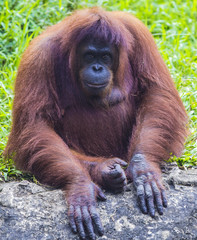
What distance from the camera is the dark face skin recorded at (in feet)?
13.4

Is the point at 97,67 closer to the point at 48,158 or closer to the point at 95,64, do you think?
the point at 95,64

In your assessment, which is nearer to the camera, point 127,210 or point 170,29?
point 127,210

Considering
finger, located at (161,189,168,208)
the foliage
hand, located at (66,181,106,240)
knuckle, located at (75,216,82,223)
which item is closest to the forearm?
hand, located at (66,181,106,240)

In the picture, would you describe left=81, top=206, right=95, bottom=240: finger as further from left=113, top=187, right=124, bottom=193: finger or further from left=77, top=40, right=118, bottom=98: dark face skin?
left=77, top=40, right=118, bottom=98: dark face skin

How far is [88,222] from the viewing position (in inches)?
139

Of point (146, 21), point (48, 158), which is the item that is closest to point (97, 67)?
point (48, 158)

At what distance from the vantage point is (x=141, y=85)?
4531mm

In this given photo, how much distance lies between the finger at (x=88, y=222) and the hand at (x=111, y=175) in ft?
1.02

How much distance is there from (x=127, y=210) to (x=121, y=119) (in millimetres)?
965

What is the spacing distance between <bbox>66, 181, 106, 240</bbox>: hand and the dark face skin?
799 millimetres

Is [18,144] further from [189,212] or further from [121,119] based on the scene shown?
[189,212]

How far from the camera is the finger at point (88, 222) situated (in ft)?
11.4

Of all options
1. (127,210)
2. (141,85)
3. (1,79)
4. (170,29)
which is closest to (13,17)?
(1,79)

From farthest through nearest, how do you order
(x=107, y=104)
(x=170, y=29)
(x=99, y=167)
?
(x=170, y=29) → (x=107, y=104) → (x=99, y=167)
